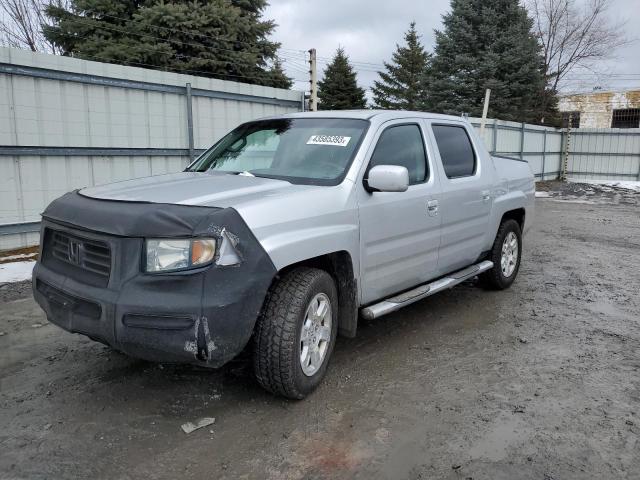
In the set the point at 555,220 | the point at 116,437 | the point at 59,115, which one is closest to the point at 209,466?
the point at 116,437

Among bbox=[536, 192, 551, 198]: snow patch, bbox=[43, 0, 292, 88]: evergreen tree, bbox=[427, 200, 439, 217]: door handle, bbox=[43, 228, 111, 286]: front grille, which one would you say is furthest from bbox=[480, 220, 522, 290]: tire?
bbox=[536, 192, 551, 198]: snow patch

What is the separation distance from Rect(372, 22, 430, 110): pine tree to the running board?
3526 cm

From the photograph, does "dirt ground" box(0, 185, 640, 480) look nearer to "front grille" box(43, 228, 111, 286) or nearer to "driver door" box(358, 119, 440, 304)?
"driver door" box(358, 119, 440, 304)

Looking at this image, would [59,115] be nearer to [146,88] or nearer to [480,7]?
[146,88]

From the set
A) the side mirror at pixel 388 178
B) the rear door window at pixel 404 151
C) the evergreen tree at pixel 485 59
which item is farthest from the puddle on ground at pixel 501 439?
the evergreen tree at pixel 485 59

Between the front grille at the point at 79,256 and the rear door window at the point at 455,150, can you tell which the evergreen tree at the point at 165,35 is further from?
the front grille at the point at 79,256

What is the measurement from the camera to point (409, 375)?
3.84 m

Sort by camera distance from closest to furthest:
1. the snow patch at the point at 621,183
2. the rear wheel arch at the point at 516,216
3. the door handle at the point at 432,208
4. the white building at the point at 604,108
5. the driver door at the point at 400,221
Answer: the driver door at the point at 400,221, the door handle at the point at 432,208, the rear wheel arch at the point at 516,216, the snow patch at the point at 621,183, the white building at the point at 604,108

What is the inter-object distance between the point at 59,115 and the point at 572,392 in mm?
7087

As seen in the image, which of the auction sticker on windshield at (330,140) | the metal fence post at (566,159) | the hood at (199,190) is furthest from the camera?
the metal fence post at (566,159)

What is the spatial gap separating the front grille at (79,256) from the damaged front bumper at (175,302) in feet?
0.06

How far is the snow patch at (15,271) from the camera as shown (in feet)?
20.1

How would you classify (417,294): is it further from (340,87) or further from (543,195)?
(340,87)

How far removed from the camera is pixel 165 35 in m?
14.8
